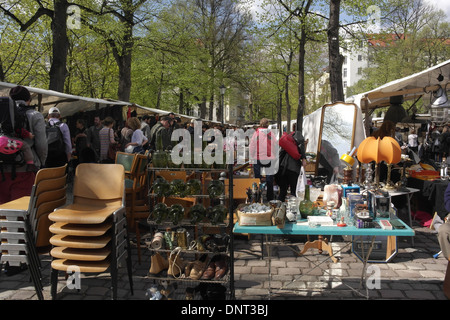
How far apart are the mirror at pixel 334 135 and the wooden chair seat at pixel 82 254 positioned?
513 cm

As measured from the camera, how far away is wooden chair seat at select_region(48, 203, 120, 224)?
2926 mm

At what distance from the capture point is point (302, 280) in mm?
3779

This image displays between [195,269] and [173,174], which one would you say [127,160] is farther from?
[195,269]

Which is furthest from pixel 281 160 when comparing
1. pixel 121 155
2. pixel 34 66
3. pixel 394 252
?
pixel 34 66

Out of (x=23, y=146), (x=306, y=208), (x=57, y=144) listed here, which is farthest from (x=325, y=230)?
(x=57, y=144)

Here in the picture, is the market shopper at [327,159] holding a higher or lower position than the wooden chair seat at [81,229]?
higher

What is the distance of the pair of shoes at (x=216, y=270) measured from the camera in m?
3.06

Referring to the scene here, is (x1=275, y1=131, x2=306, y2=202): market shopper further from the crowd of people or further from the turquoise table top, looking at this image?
the turquoise table top

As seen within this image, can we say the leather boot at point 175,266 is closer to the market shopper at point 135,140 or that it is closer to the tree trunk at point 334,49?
the market shopper at point 135,140

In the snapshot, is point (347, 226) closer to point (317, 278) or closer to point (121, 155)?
point (317, 278)

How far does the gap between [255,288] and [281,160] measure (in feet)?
8.77

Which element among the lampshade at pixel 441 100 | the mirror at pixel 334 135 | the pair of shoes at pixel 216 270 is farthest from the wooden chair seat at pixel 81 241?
the lampshade at pixel 441 100
